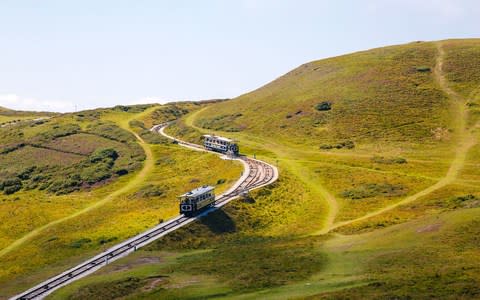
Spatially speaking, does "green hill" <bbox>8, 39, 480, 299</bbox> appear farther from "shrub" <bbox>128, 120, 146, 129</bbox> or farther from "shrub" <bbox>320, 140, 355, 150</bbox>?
"shrub" <bbox>128, 120, 146, 129</bbox>

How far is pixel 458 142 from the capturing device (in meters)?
121

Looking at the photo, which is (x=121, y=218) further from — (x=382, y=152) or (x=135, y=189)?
(x=382, y=152)

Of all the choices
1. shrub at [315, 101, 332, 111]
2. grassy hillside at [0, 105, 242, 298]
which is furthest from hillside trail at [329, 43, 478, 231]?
shrub at [315, 101, 332, 111]

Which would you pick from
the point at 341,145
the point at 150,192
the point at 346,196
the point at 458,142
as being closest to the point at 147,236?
the point at 150,192

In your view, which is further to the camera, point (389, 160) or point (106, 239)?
point (389, 160)

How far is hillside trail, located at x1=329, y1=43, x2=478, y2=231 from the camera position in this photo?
8288 centimetres

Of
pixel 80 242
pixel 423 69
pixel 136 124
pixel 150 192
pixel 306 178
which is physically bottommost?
pixel 80 242

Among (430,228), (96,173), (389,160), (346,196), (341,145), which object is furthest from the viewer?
(341,145)

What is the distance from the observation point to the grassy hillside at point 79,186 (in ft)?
236

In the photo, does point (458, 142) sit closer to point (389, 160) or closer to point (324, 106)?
point (389, 160)

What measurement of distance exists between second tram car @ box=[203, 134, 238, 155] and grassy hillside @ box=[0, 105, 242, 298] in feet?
14.3

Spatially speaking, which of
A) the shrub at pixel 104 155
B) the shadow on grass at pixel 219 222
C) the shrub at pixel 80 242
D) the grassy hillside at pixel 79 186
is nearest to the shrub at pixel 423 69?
the grassy hillside at pixel 79 186

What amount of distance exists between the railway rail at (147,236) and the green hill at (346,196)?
184cm

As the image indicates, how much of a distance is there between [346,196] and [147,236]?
3423 centimetres
